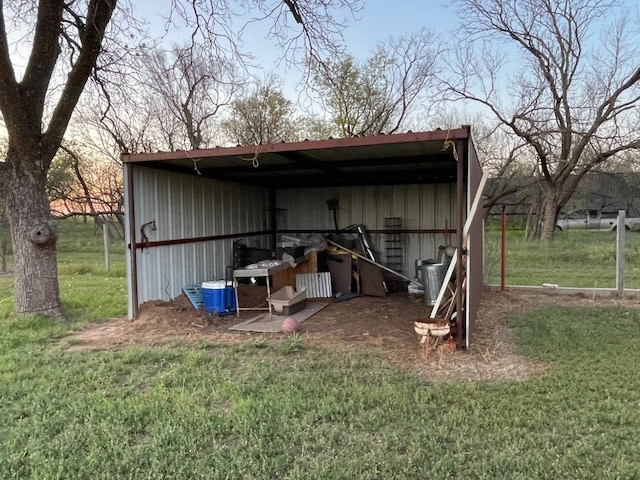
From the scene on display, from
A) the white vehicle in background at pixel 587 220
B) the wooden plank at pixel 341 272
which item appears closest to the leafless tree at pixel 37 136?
the wooden plank at pixel 341 272

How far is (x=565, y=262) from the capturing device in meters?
10.3

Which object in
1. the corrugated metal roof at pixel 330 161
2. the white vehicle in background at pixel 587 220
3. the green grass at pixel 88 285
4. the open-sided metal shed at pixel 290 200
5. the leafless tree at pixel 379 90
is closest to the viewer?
the corrugated metal roof at pixel 330 161

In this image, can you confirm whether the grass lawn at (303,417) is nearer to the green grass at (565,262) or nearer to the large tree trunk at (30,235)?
the large tree trunk at (30,235)

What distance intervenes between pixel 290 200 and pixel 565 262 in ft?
20.7

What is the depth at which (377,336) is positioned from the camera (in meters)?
5.12

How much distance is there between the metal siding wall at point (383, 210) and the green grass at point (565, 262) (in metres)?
1.15

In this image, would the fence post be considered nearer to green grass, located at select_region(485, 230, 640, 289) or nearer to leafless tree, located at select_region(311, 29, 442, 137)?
green grass, located at select_region(485, 230, 640, 289)

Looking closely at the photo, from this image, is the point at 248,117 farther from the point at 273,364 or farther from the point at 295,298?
the point at 273,364

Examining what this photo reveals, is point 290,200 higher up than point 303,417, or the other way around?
point 290,200

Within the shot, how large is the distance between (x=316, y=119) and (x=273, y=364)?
41.8ft

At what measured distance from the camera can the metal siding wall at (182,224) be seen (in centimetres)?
605

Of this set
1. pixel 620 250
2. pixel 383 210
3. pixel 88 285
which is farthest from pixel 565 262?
pixel 88 285

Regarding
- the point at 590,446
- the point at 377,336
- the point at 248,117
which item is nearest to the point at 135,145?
the point at 248,117

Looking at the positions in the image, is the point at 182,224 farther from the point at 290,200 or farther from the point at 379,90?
the point at 379,90
